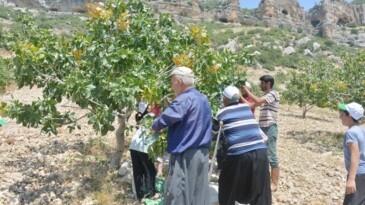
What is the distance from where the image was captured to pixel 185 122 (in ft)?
10.3

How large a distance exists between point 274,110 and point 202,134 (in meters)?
2.05

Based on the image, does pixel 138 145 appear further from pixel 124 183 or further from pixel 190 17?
pixel 190 17

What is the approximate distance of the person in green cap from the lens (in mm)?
3287

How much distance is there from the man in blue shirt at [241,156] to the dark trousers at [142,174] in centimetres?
119

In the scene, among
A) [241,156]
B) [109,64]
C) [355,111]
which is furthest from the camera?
[109,64]

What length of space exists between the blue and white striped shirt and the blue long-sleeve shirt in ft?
1.64

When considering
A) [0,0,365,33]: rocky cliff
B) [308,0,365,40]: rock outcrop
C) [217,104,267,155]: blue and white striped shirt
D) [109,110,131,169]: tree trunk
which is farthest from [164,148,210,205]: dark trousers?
[308,0,365,40]: rock outcrop

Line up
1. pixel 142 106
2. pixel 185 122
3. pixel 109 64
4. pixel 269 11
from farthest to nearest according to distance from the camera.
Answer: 1. pixel 269 11
2. pixel 142 106
3. pixel 109 64
4. pixel 185 122

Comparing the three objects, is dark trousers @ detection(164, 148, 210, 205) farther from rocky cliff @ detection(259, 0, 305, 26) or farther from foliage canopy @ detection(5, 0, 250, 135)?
rocky cliff @ detection(259, 0, 305, 26)

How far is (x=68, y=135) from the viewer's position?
713 cm

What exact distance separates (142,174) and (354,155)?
248 cm

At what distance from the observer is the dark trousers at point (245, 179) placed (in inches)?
145

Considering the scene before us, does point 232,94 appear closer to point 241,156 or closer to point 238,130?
point 238,130

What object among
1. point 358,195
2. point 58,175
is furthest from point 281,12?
point 358,195
